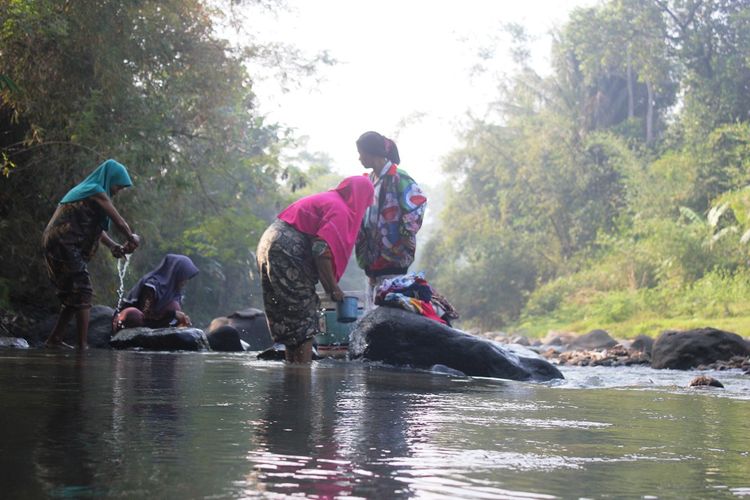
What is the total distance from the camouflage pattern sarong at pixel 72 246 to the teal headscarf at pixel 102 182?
3.7 inches

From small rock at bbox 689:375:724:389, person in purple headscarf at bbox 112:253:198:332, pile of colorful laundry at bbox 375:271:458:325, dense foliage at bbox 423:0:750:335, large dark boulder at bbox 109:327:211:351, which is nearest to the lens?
small rock at bbox 689:375:724:389

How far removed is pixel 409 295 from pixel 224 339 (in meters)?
4.35

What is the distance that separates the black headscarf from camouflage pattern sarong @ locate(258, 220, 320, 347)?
55.9 inches

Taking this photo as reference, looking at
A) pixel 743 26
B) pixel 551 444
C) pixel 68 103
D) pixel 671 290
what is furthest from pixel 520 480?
pixel 743 26

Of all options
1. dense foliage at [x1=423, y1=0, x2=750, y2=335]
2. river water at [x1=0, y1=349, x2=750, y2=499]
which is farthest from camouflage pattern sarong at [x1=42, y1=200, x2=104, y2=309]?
dense foliage at [x1=423, y1=0, x2=750, y2=335]

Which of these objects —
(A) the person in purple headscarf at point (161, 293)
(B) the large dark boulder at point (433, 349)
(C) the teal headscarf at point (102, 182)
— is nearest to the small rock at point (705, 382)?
(B) the large dark boulder at point (433, 349)

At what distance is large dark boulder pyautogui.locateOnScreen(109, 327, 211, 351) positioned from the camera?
10.5 metres

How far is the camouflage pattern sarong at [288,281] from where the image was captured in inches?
291

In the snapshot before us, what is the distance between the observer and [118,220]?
352 inches

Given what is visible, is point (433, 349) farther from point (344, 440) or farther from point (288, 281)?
point (344, 440)

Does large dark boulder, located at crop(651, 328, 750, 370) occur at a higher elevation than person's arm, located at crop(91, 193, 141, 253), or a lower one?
lower

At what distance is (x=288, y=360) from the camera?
7.82 meters

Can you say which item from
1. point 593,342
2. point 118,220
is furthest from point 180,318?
point 593,342

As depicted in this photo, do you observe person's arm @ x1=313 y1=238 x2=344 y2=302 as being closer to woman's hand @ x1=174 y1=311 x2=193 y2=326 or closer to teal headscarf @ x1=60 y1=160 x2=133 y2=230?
teal headscarf @ x1=60 y1=160 x2=133 y2=230
